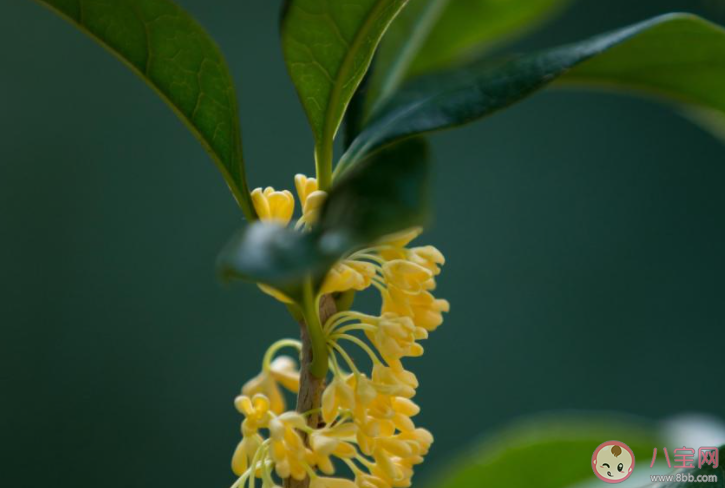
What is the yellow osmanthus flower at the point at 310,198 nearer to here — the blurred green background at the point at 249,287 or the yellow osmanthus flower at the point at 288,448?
the yellow osmanthus flower at the point at 288,448

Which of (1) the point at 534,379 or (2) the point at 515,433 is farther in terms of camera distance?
(1) the point at 534,379

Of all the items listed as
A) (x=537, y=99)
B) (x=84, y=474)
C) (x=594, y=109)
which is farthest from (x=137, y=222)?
(x=594, y=109)

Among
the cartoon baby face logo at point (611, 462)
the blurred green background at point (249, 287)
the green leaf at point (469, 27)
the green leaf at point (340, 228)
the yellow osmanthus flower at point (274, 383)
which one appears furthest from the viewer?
the blurred green background at point (249, 287)

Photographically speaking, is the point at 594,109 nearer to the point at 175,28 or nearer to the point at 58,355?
the point at 58,355

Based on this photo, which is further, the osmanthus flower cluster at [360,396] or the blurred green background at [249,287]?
the blurred green background at [249,287]

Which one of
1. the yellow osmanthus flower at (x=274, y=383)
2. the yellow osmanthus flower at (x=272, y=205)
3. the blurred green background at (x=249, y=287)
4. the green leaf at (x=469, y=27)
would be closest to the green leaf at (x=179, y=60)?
the yellow osmanthus flower at (x=272, y=205)

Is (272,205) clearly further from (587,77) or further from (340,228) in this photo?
(587,77)
